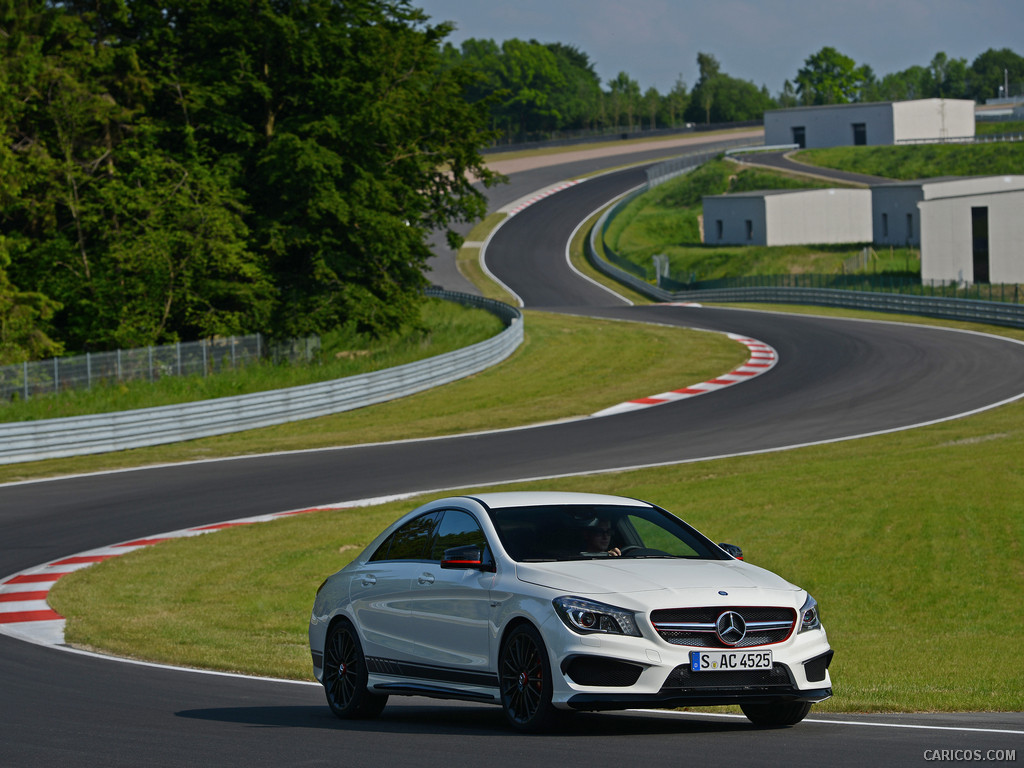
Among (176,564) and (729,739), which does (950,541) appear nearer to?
(176,564)

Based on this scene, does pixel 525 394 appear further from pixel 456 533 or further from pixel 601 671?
pixel 601 671

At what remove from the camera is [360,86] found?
4603cm

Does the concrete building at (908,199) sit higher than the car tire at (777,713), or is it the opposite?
the concrete building at (908,199)

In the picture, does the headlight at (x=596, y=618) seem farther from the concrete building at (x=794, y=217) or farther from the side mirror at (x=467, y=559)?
the concrete building at (x=794, y=217)

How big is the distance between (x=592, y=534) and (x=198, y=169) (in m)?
37.5

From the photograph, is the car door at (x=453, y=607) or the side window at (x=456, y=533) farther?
the side window at (x=456, y=533)

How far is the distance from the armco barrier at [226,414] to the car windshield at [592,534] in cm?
2497

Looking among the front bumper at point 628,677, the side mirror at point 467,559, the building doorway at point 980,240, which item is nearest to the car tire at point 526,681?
the front bumper at point 628,677

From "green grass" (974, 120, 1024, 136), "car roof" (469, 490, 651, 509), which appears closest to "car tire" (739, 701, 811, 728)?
"car roof" (469, 490, 651, 509)

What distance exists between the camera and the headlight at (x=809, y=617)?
826 cm

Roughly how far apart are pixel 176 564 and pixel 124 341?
81.3 ft

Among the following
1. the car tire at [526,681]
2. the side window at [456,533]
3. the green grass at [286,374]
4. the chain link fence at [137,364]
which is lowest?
the green grass at [286,374]

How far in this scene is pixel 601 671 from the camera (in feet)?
25.5

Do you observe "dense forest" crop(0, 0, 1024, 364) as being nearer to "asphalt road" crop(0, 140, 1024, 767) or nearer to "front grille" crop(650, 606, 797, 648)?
"asphalt road" crop(0, 140, 1024, 767)
